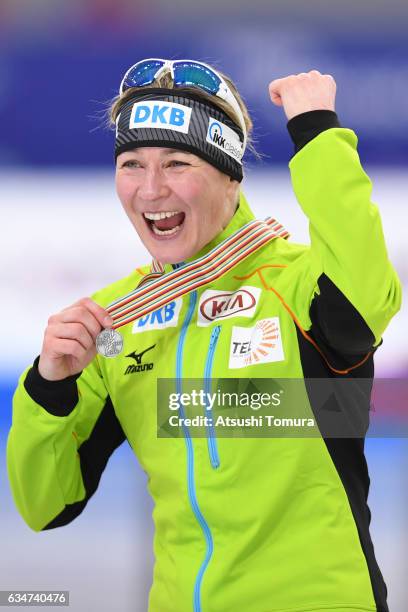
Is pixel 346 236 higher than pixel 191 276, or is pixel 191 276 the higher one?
pixel 191 276

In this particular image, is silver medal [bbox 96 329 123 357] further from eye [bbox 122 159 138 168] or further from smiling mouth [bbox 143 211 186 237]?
eye [bbox 122 159 138 168]

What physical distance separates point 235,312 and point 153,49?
118 centimetres

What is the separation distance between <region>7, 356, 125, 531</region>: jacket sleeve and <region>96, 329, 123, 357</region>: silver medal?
0.24 ft

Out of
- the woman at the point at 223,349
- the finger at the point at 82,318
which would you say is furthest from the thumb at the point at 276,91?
the finger at the point at 82,318

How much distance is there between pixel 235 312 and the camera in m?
1.50

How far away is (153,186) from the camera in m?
1.49

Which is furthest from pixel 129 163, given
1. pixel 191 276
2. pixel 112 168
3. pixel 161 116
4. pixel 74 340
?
pixel 112 168

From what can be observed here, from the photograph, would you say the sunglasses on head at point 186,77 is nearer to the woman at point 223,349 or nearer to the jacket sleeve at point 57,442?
the woman at point 223,349

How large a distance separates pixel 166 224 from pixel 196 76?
279 millimetres

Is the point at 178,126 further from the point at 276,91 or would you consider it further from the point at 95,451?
the point at 95,451

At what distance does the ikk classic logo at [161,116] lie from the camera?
4.99 feet

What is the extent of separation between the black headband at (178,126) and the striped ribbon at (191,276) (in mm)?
130

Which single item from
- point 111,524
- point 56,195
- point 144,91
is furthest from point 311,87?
point 111,524

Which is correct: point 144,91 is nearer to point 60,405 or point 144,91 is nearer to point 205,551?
point 60,405
